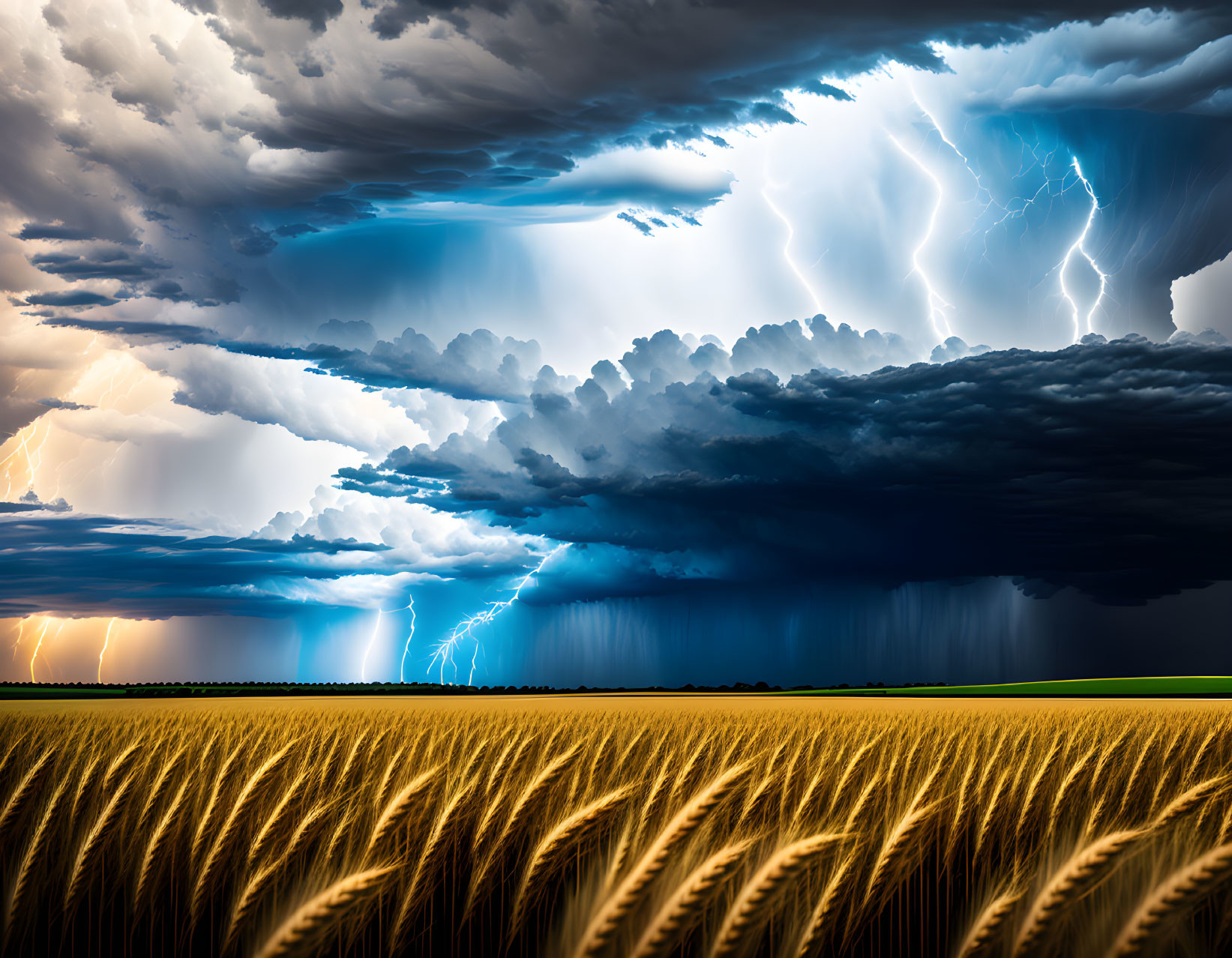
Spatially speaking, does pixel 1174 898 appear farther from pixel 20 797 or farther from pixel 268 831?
pixel 20 797

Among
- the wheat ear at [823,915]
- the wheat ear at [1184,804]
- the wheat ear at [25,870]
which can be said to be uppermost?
the wheat ear at [1184,804]

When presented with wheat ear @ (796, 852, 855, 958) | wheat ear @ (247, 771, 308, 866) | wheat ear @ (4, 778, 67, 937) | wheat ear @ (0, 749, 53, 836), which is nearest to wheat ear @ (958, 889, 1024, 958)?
wheat ear @ (796, 852, 855, 958)

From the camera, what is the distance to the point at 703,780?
679cm

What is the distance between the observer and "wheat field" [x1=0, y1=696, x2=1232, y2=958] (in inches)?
139

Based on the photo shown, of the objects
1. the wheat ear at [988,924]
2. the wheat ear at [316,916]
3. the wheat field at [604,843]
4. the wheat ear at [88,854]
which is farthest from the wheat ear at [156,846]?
the wheat ear at [988,924]

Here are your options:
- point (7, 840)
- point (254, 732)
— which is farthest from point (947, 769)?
point (7, 840)

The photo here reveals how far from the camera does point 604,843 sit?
6.38 m

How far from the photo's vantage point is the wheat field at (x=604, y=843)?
11.6 ft

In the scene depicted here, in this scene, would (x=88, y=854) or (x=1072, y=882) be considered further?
(x=88, y=854)

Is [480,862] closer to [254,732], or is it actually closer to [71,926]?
[71,926]

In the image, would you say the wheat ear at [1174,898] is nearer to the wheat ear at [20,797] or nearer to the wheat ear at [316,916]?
the wheat ear at [316,916]

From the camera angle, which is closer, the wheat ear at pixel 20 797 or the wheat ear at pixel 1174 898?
the wheat ear at pixel 1174 898

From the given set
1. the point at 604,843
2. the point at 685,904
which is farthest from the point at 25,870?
the point at 685,904

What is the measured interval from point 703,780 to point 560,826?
302 centimetres
